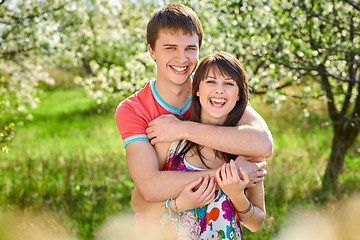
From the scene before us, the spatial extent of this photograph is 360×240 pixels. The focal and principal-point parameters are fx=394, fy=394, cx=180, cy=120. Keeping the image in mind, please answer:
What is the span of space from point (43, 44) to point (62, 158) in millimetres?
2281

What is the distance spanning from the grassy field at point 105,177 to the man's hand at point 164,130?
2375mm

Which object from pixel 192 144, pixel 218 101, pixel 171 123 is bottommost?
pixel 192 144

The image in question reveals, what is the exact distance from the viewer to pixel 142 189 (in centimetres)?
263

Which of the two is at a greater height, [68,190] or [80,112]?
[80,112]

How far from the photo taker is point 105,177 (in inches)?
267

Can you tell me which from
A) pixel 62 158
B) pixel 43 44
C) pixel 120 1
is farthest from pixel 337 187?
pixel 120 1

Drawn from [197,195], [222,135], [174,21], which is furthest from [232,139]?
[174,21]

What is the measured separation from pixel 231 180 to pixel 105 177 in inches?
185

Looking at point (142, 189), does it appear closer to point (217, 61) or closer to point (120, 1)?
point (217, 61)

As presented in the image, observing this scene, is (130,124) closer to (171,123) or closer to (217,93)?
(171,123)

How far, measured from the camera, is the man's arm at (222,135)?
8.45 ft

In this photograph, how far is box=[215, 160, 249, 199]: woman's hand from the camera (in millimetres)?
2420

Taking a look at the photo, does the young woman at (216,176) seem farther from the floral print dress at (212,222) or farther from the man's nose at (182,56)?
the man's nose at (182,56)

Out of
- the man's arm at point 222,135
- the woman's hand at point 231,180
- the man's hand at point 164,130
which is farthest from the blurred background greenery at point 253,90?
the woman's hand at point 231,180
